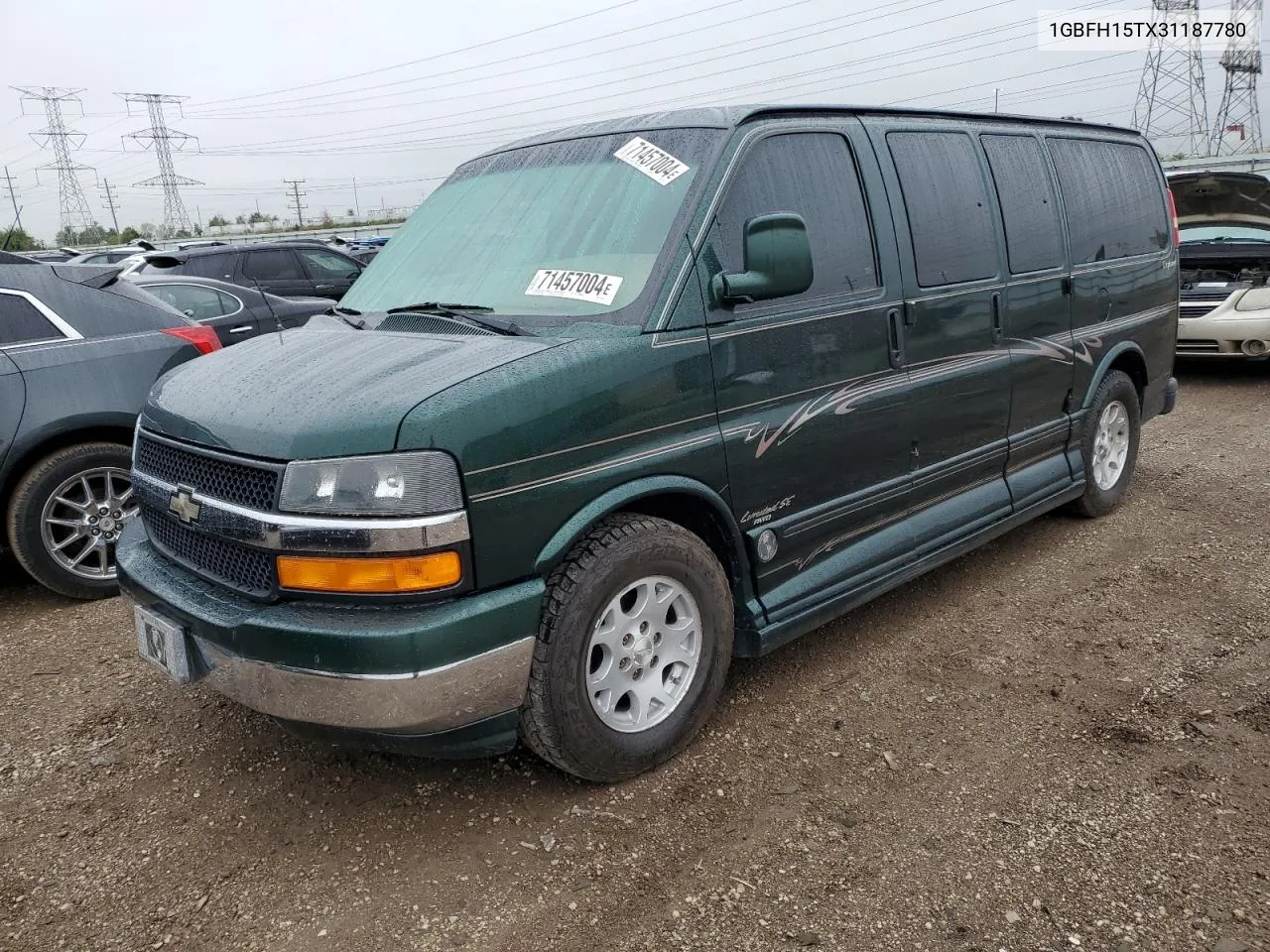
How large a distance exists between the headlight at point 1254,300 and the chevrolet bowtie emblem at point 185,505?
8.98 m

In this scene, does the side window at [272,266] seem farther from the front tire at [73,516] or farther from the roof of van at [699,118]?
the roof of van at [699,118]

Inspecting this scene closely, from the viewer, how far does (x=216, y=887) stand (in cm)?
269

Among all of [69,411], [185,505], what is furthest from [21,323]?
[185,505]

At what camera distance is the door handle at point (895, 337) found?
146 inches

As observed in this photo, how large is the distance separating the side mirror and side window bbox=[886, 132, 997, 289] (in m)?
1.00

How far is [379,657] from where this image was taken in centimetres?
247

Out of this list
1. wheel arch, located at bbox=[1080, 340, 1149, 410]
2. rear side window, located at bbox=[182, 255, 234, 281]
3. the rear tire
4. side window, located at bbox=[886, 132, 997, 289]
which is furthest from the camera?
rear side window, located at bbox=[182, 255, 234, 281]

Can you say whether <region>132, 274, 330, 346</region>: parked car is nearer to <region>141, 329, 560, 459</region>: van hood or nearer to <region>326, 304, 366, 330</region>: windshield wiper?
<region>326, 304, 366, 330</region>: windshield wiper

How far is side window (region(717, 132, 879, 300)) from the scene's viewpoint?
3234 mm

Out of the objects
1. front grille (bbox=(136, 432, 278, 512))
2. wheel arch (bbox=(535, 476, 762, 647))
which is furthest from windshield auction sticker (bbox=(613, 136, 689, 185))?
front grille (bbox=(136, 432, 278, 512))

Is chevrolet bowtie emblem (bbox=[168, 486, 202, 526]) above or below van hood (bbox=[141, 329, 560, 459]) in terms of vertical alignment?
below

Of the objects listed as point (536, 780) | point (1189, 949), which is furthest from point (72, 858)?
point (1189, 949)

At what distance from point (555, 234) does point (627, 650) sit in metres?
1.41

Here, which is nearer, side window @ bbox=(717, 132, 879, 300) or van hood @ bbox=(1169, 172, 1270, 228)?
side window @ bbox=(717, 132, 879, 300)
